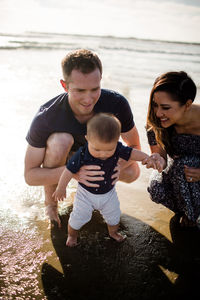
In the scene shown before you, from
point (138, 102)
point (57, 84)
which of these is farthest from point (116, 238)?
point (57, 84)

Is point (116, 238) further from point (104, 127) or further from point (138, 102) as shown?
point (138, 102)

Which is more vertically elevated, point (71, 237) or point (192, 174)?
point (192, 174)

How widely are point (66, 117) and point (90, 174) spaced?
661 mm

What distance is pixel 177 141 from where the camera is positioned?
8.27 ft

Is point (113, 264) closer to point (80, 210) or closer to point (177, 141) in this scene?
point (80, 210)

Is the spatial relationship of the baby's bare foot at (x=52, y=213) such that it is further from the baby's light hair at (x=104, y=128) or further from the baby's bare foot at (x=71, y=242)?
the baby's light hair at (x=104, y=128)

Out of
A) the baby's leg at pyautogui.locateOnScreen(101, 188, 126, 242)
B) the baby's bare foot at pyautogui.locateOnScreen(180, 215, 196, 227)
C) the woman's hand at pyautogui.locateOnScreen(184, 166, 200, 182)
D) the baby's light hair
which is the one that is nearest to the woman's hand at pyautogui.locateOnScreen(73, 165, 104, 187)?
the baby's leg at pyautogui.locateOnScreen(101, 188, 126, 242)

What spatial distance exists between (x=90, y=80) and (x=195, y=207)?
148cm

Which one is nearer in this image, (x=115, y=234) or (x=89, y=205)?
(x=89, y=205)

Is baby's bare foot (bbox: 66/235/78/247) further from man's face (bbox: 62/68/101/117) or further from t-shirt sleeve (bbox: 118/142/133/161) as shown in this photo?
man's face (bbox: 62/68/101/117)

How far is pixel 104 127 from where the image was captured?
5.96 ft

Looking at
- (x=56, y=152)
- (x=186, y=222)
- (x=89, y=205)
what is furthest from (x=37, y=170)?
(x=186, y=222)

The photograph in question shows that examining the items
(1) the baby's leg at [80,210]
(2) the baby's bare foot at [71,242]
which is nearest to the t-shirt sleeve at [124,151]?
(1) the baby's leg at [80,210]

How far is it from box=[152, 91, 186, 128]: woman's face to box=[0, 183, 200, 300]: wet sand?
3.19 feet
